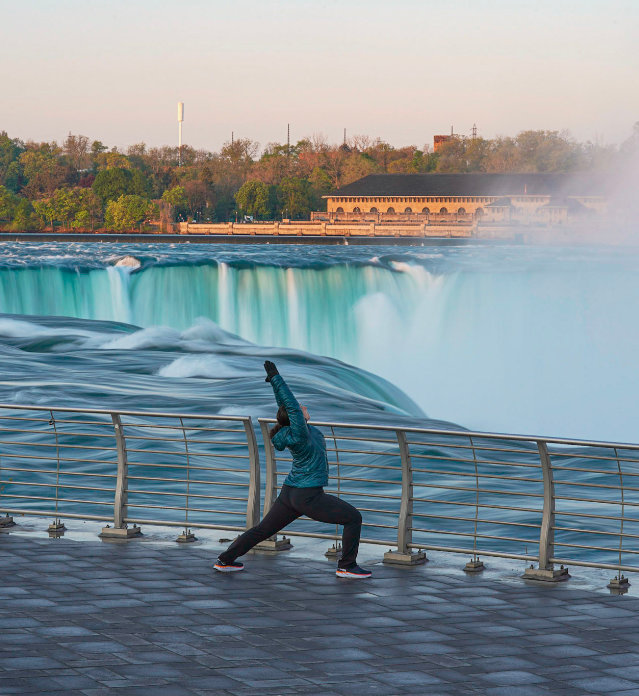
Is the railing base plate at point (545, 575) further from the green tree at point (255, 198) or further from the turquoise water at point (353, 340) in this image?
the green tree at point (255, 198)

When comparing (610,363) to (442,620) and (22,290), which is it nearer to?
(22,290)

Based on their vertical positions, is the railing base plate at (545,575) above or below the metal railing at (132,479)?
above

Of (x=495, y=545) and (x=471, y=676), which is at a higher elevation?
(x=471, y=676)

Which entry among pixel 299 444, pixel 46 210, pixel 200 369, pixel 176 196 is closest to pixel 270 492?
pixel 299 444

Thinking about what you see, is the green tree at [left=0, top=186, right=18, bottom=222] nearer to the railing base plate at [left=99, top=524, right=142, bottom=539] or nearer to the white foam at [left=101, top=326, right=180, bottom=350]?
the white foam at [left=101, top=326, right=180, bottom=350]

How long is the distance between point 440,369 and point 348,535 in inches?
1343

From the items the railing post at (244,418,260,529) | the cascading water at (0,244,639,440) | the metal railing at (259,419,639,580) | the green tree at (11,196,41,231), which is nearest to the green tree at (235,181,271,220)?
the green tree at (11,196,41,231)

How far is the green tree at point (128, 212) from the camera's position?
536 feet

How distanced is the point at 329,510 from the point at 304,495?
0.22 m

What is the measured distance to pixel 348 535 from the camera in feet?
28.7

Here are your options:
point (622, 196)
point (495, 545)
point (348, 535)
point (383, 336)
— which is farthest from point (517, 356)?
point (622, 196)

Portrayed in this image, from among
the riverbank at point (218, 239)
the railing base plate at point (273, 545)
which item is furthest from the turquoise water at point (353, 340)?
the riverbank at point (218, 239)

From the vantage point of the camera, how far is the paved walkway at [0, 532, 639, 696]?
6090 mm

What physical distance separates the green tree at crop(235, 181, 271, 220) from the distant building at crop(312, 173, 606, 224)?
7.81 metres
